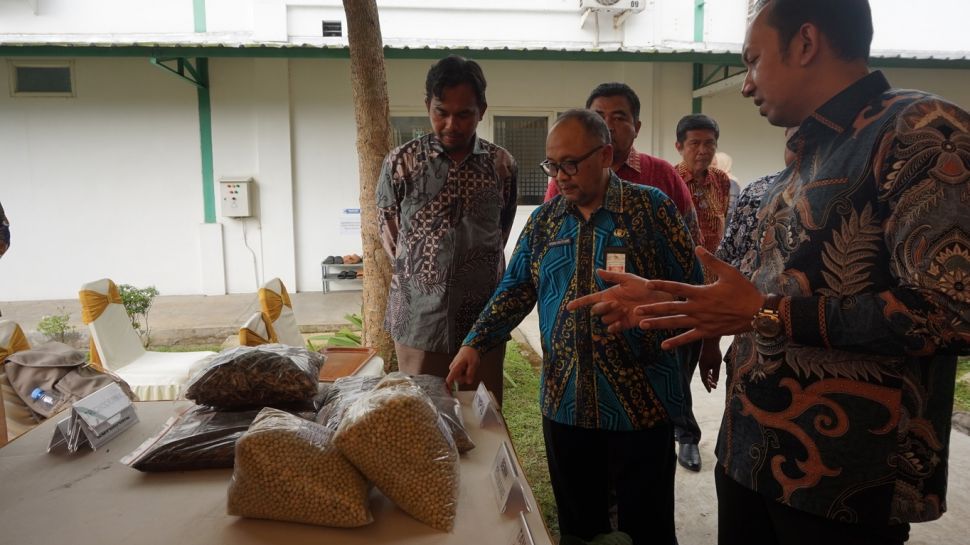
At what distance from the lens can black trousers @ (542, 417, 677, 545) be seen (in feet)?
5.45

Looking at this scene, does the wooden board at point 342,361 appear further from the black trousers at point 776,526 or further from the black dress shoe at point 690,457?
the black dress shoe at point 690,457

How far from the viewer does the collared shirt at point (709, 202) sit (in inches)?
128

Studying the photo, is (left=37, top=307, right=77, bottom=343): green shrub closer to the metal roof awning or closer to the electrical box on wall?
the electrical box on wall

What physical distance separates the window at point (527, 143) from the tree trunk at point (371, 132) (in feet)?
14.1

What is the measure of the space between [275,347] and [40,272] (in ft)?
25.9

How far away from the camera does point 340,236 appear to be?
7812 millimetres

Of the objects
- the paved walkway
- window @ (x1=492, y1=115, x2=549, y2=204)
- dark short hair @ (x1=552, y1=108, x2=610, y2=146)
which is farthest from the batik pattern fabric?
window @ (x1=492, y1=115, x2=549, y2=204)

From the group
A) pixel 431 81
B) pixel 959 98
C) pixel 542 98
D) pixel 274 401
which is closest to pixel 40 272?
pixel 542 98

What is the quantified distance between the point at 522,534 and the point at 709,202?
111 inches

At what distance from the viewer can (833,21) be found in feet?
3.41

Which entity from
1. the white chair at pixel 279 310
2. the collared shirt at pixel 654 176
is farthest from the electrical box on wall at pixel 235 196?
the collared shirt at pixel 654 176

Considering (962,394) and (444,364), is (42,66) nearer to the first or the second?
(444,364)

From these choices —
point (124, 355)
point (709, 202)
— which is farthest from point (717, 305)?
point (124, 355)

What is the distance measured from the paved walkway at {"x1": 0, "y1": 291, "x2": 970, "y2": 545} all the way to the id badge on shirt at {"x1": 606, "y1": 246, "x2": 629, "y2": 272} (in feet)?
4.58
